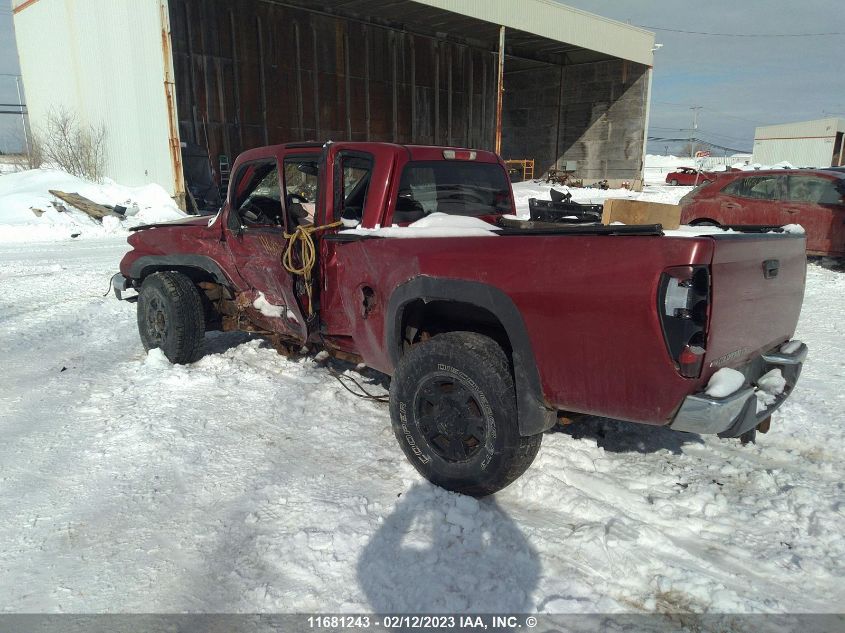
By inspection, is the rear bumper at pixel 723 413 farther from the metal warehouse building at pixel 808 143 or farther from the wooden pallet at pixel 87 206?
the metal warehouse building at pixel 808 143

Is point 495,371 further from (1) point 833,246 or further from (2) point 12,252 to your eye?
(2) point 12,252

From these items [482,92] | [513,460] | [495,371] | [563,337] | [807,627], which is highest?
[482,92]

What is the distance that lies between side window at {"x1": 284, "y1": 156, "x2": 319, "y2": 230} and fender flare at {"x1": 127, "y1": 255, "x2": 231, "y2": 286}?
92 cm

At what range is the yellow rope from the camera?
12.7 feet

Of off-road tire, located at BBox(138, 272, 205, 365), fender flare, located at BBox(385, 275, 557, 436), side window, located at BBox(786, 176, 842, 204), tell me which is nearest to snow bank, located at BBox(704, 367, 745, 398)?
fender flare, located at BBox(385, 275, 557, 436)

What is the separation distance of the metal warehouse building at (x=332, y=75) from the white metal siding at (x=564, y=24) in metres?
0.06

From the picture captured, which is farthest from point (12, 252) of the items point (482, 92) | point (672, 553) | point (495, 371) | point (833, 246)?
point (482, 92)

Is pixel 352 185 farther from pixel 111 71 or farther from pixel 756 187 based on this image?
pixel 111 71

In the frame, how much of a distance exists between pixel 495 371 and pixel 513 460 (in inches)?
17.5

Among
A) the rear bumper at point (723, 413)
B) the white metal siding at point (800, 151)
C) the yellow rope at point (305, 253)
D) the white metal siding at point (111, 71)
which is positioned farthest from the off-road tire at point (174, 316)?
the white metal siding at point (800, 151)

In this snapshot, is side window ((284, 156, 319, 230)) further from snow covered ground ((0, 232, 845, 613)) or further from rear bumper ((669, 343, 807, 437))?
rear bumper ((669, 343, 807, 437))

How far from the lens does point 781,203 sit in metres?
9.62

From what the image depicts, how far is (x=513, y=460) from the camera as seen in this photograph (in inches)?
116

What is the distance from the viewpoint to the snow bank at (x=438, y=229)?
3199 millimetres
